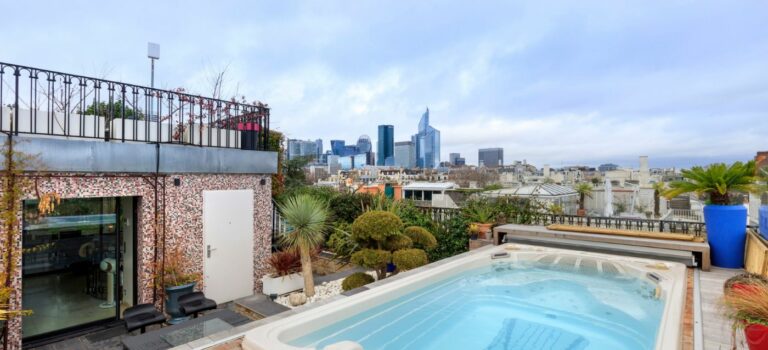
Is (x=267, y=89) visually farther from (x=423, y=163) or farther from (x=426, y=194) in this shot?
(x=423, y=163)

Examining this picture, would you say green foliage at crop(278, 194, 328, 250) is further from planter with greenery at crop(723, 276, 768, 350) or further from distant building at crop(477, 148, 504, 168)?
distant building at crop(477, 148, 504, 168)

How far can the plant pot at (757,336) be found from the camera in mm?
2287

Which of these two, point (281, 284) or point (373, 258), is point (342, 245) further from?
point (373, 258)

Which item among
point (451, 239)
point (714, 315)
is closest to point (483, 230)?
point (451, 239)

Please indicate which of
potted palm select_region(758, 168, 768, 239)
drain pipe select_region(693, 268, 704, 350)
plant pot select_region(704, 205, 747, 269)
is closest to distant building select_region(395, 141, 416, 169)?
plant pot select_region(704, 205, 747, 269)

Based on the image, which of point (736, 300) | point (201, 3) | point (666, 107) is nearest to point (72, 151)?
point (201, 3)

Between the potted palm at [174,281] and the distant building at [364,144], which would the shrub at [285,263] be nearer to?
the potted palm at [174,281]

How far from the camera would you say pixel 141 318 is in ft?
15.1

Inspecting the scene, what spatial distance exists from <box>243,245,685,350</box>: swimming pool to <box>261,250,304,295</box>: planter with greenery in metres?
2.73

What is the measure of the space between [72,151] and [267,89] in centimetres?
566

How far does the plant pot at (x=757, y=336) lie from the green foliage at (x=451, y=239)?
5.92 metres

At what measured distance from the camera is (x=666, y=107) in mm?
11758

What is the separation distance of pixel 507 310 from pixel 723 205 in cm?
406

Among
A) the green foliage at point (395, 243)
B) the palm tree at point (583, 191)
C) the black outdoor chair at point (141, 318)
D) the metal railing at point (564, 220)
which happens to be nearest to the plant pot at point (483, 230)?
the metal railing at point (564, 220)
